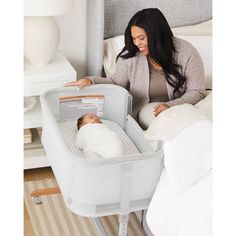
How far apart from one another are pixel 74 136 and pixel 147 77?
438 mm

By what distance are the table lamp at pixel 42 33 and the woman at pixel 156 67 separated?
13.7 inches

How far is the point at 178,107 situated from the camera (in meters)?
1.88

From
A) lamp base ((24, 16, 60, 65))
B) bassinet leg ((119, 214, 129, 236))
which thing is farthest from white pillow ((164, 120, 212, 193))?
lamp base ((24, 16, 60, 65))

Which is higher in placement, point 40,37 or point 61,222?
point 40,37

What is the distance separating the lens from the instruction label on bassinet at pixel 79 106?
91.5 inches

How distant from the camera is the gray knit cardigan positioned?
2.28 metres

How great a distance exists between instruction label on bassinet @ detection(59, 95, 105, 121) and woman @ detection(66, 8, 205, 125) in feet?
0.25

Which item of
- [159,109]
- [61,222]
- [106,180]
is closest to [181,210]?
[106,180]

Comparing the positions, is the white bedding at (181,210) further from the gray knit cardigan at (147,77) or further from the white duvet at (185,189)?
the gray knit cardigan at (147,77)

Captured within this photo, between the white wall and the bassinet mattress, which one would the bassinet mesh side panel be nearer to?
the bassinet mattress

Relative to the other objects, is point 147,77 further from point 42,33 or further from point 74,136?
point 42,33

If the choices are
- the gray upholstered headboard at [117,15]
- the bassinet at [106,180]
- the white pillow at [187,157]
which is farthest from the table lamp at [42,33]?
the white pillow at [187,157]

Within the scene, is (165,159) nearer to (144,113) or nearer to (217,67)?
(144,113)
